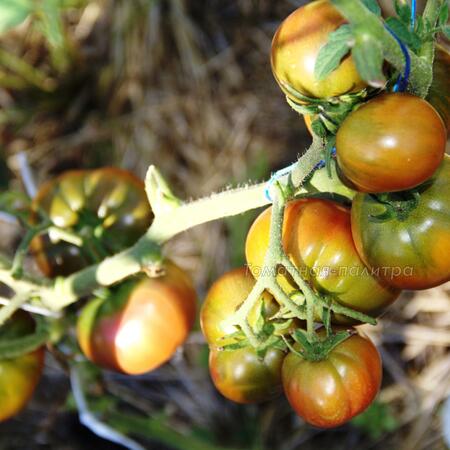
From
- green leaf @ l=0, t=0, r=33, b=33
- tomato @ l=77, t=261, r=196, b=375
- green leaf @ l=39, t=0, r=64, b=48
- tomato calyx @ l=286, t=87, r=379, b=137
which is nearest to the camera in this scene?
tomato calyx @ l=286, t=87, r=379, b=137

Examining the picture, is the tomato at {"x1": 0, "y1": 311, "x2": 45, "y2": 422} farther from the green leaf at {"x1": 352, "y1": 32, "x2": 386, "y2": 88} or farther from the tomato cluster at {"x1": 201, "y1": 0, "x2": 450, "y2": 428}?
the green leaf at {"x1": 352, "y1": 32, "x2": 386, "y2": 88}

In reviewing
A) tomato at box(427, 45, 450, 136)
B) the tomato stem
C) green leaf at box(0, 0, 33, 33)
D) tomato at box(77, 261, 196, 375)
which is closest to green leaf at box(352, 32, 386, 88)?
the tomato stem

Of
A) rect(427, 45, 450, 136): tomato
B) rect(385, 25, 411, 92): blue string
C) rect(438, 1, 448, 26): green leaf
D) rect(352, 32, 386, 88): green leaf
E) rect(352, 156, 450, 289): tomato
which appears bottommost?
rect(352, 156, 450, 289): tomato

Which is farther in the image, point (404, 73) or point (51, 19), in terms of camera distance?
point (51, 19)

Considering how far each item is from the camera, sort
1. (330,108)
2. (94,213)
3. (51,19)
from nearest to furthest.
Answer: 1. (330,108)
2. (94,213)
3. (51,19)

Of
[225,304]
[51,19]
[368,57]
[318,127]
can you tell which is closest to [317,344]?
[225,304]

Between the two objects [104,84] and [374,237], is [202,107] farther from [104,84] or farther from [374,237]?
[374,237]

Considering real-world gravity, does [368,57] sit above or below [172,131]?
above

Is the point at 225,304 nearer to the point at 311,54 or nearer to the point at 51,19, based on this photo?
the point at 311,54

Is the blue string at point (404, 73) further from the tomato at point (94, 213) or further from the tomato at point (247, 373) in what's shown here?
the tomato at point (94, 213)
